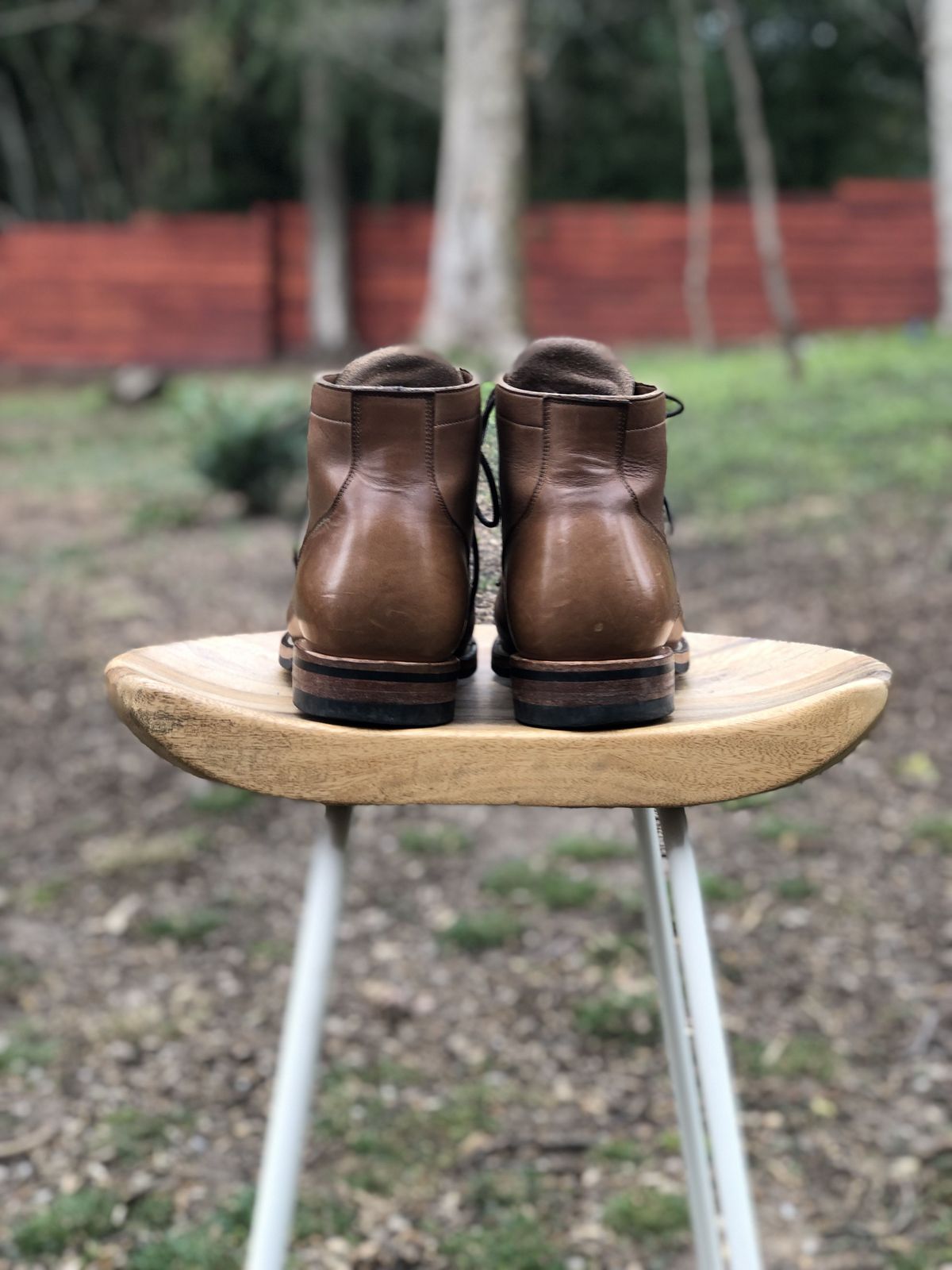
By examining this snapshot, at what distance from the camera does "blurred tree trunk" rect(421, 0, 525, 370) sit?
398 inches

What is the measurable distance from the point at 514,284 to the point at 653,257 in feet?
16.2

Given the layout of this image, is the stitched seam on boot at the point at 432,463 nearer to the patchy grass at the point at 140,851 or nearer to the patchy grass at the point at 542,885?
the patchy grass at the point at 542,885

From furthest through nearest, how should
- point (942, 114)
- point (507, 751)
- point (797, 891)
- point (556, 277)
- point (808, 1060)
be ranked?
1. point (556, 277)
2. point (942, 114)
3. point (797, 891)
4. point (808, 1060)
5. point (507, 751)

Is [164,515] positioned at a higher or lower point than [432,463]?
lower

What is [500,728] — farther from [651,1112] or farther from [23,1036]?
[23,1036]

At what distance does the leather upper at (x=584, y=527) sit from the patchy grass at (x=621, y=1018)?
1.67 m

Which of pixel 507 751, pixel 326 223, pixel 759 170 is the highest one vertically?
pixel 759 170

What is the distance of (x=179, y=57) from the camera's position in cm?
1492

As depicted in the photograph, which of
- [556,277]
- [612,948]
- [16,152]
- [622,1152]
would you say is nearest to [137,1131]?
[622,1152]

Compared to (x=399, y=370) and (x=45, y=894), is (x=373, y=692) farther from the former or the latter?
(x=45, y=894)

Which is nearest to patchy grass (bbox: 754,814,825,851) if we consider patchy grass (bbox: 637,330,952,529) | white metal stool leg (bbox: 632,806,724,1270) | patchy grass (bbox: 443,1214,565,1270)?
patchy grass (bbox: 443,1214,565,1270)

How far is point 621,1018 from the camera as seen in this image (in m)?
2.77

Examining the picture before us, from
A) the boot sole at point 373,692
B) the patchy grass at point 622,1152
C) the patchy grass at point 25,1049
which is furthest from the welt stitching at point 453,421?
the patchy grass at point 25,1049

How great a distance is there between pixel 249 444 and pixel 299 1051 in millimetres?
5413
